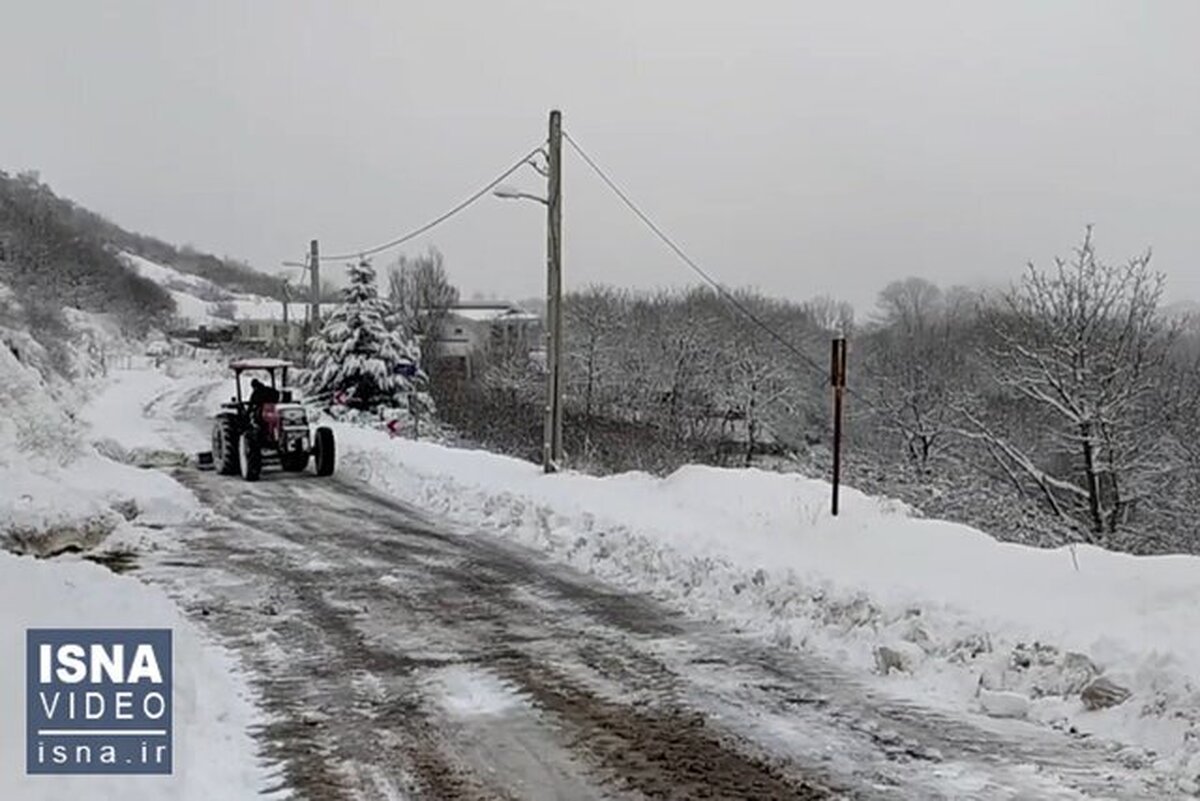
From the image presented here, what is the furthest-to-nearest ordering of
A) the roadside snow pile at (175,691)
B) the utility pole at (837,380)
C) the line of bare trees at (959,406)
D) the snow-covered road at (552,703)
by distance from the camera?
the line of bare trees at (959,406) < the utility pole at (837,380) < the snow-covered road at (552,703) < the roadside snow pile at (175,691)

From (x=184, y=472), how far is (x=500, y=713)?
16260mm

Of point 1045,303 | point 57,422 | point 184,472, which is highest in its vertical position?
point 1045,303

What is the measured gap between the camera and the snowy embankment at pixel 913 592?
22.1 ft

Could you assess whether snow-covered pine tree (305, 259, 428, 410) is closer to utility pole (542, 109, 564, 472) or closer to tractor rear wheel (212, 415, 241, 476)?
tractor rear wheel (212, 415, 241, 476)

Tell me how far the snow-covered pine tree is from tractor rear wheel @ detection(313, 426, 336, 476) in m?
A: 17.9

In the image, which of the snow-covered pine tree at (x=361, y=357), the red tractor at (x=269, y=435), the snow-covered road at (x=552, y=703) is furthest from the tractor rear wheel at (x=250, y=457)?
the snow-covered pine tree at (x=361, y=357)

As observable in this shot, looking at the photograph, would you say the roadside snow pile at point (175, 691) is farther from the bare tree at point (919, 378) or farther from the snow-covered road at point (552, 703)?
the bare tree at point (919, 378)

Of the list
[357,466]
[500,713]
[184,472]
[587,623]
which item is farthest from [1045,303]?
[500,713]

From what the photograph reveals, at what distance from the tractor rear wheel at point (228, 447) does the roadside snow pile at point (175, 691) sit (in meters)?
11.4

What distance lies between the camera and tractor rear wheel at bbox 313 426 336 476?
68.4 ft

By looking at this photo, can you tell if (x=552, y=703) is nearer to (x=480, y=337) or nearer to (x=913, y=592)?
(x=913, y=592)

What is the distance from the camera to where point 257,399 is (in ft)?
69.0

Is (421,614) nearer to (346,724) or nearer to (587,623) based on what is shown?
(587,623)

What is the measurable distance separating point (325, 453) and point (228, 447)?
185 cm
